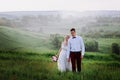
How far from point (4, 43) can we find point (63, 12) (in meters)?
0.98

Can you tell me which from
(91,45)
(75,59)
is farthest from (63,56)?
(91,45)

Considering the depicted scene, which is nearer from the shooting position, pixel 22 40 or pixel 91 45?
pixel 91 45

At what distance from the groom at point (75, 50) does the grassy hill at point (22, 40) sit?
385 mm

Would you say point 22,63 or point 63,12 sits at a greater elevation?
point 63,12

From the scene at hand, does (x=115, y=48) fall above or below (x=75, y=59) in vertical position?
above

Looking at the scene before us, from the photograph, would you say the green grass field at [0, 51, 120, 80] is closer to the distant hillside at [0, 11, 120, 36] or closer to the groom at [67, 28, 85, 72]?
the groom at [67, 28, 85, 72]

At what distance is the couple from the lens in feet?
20.4

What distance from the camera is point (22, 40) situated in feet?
20.9

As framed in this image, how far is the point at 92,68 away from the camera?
6203 mm

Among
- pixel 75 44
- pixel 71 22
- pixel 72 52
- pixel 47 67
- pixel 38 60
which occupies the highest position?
pixel 71 22

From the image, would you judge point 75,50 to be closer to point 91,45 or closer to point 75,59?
point 75,59

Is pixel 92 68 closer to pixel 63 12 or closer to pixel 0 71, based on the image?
pixel 63 12

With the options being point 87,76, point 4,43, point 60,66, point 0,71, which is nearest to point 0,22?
point 4,43

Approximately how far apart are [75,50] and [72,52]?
52 mm
